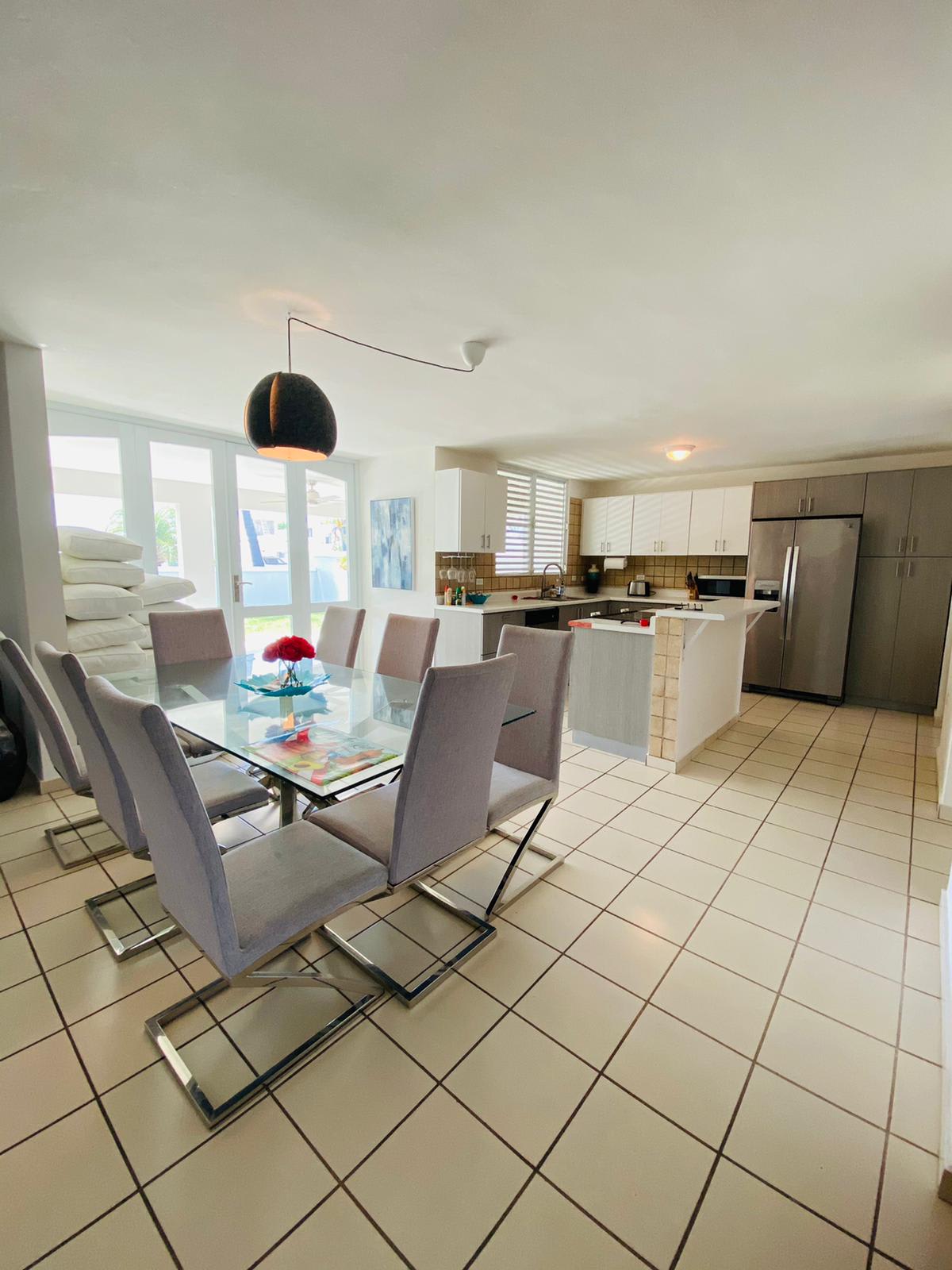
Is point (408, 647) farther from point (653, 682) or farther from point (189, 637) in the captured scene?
point (653, 682)

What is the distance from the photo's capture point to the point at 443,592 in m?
5.06

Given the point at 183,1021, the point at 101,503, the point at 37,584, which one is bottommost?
the point at 183,1021

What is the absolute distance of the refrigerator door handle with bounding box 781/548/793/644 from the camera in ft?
16.0

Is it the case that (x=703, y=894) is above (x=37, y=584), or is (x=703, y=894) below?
below

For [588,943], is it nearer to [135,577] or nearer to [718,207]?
[718,207]

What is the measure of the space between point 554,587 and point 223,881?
5.46m

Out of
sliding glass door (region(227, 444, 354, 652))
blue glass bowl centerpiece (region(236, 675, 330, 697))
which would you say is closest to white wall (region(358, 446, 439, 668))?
sliding glass door (region(227, 444, 354, 652))

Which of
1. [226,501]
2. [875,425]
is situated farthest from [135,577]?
[875,425]

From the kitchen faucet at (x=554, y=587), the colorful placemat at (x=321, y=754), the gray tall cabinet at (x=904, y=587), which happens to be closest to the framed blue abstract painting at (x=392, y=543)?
the kitchen faucet at (x=554, y=587)

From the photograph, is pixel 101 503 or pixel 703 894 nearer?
pixel 703 894

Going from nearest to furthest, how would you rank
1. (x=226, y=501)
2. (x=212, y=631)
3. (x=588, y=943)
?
(x=588, y=943)
(x=212, y=631)
(x=226, y=501)

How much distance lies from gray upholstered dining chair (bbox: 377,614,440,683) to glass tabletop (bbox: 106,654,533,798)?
24 centimetres

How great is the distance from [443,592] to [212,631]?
90.0 inches

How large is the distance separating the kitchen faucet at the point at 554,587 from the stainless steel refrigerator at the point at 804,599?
1.98m
